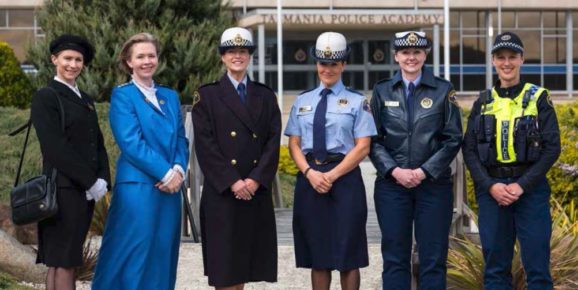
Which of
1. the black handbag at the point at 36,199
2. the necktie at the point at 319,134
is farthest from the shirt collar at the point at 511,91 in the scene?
the black handbag at the point at 36,199

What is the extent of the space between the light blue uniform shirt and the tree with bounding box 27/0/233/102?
350 inches

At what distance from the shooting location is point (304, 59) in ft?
117

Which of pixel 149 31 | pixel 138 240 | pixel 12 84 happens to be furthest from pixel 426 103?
pixel 12 84

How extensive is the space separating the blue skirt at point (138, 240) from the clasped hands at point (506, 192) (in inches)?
81.8

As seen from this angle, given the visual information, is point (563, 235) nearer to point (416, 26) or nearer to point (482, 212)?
point (482, 212)

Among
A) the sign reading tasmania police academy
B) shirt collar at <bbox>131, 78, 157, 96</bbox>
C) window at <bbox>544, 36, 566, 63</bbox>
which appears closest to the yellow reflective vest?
shirt collar at <bbox>131, 78, 157, 96</bbox>

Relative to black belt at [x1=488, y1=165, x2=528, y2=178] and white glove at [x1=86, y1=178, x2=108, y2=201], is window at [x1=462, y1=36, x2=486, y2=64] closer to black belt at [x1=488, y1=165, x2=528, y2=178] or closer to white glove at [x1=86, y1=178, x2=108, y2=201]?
black belt at [x1=488, y1=165, x2=528, y2=178]

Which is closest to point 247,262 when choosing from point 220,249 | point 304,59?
point 220,249

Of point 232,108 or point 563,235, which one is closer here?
point 232,108

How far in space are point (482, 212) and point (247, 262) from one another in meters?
1.59

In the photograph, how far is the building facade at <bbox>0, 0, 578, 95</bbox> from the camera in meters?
35.0

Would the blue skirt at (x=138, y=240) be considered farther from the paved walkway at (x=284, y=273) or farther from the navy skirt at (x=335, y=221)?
the paved walkway at (x=284, y=273)

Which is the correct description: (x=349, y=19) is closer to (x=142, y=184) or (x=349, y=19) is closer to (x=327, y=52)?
(x=327, y=52)

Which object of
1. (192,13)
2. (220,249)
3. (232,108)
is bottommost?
→ (220,249)
